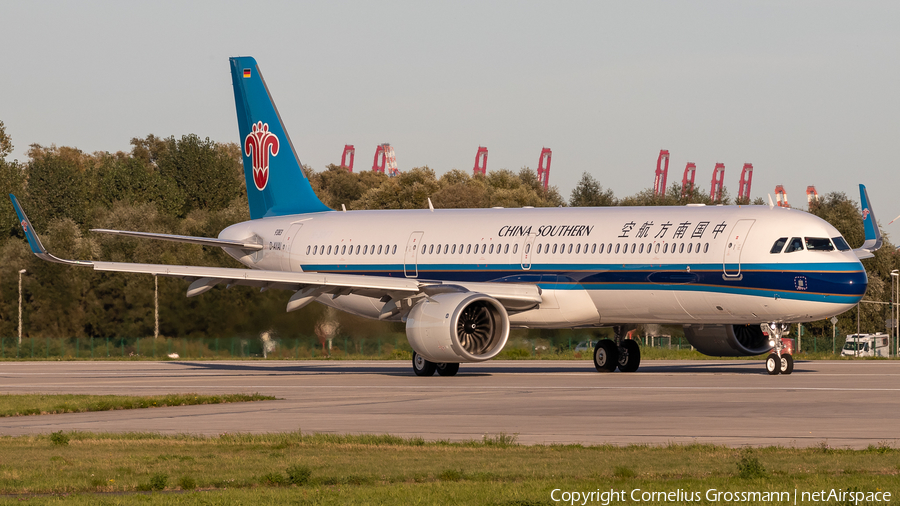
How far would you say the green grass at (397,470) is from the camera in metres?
11.7

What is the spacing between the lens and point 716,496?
1111 centimetres

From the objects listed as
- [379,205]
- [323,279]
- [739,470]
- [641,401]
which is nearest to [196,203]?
[379,205]

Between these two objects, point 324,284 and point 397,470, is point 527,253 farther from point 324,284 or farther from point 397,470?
point 397,470

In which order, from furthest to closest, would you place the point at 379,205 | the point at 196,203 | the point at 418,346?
the point at 196,203, the point at 379,205, the point at 418,346

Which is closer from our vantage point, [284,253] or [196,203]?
[284,253]

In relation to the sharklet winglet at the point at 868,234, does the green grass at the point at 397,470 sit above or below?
below

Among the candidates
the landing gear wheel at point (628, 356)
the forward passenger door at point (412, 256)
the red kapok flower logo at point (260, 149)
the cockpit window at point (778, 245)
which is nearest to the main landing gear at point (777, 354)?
the cockpit window at point (778, 245)

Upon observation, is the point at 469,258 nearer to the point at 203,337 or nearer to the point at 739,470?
the point at 203,337

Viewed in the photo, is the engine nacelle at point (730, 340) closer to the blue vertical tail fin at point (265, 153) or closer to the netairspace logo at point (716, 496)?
the blue vertical tail fin at point (265, 153)

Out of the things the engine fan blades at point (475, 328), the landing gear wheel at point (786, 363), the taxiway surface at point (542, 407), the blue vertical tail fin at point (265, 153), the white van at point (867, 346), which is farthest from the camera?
the white van at point (867, 346)

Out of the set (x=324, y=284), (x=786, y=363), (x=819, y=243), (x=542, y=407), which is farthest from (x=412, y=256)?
(x=542, y=407)

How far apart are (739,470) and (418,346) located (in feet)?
62.8

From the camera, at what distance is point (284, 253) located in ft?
130

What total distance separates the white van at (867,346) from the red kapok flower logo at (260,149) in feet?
148
